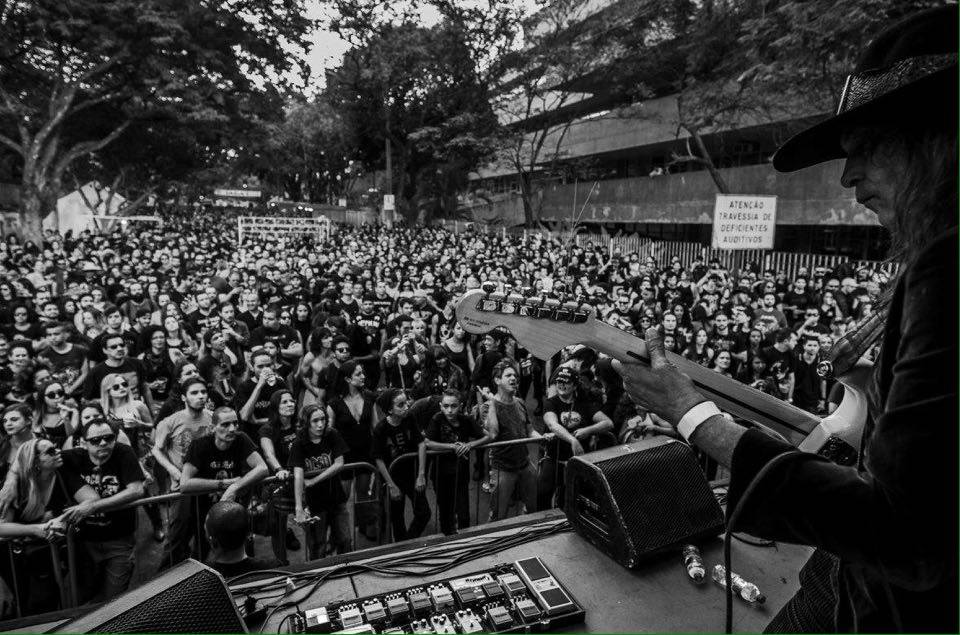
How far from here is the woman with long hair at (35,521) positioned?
13.3 feet

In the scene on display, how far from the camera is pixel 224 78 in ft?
67.8

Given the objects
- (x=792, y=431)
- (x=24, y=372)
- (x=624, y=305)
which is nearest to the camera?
(x=792, y=431)

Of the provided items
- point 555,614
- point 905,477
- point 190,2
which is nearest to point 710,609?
point 555,614

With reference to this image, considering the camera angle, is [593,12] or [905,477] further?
[593,12]

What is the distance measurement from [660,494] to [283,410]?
12.1ft

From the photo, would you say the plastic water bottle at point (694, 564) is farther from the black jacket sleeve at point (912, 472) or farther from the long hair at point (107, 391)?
the long hair at point (107, 391)

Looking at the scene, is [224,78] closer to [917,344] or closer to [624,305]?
[624,305]

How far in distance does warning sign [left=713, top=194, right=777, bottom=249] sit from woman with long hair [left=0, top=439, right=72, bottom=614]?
37.2 feet

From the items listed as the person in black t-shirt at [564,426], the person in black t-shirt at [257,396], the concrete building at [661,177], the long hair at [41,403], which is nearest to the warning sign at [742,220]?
the concrete building at [661,177]

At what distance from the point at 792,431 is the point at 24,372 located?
23.3 ft

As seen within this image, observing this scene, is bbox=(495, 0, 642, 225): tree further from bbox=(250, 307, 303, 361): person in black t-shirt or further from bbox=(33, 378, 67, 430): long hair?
bbox=(33, 378, 67, 430): long hair

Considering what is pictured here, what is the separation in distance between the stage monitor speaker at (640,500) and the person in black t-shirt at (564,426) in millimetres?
2184

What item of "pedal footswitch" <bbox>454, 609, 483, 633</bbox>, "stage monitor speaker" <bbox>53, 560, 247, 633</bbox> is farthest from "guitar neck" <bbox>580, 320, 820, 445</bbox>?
"stage monitor speaker" <bbox>53, 560, 247, 633</bbox>

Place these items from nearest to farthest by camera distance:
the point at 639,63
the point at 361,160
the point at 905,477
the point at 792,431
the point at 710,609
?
the point at 905,477 → the point at 792,431 → the point at 710,609 → the point at 639,63 → the point at 361,160
